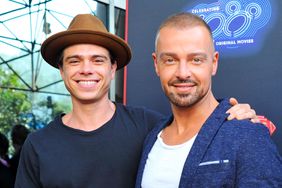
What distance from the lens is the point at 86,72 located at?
5.98 ft

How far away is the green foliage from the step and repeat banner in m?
5.84

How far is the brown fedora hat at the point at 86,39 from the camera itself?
1.87 m

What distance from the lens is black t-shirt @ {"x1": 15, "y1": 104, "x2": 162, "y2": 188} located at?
1755mm

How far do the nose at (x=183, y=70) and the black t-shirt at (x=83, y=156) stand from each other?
0.51 m

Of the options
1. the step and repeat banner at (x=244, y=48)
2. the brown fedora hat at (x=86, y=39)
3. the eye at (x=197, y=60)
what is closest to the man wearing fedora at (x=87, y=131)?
the brown fedora hat at (x=86, y=39)

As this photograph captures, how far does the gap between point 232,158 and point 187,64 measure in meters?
0.39

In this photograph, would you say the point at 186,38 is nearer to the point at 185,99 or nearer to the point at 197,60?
the point at 197,60

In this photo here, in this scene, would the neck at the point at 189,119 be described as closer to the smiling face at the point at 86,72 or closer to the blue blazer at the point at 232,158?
the blue blazer at the point at 232,158

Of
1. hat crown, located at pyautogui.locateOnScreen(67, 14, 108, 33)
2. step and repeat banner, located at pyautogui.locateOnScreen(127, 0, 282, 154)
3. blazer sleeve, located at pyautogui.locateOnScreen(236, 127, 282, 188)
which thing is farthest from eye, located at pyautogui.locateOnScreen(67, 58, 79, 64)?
blazer sleeve, located at pyautogui.locateOnScreen(236, 127, 282, 188)

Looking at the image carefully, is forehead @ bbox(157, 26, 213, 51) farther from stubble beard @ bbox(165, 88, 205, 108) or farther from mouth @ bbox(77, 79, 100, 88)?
mouth @ bbox(77, 79, 100, 88)

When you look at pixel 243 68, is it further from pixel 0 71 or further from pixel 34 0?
pixel 0 71

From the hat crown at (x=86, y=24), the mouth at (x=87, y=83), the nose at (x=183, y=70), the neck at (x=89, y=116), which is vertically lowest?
the neck at (x=89, y=116)

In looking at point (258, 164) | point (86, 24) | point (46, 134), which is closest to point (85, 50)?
point (86, 24)

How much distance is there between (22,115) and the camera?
26.2 ft
